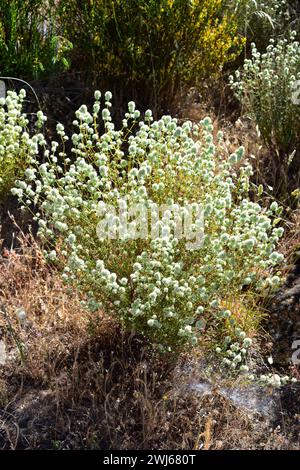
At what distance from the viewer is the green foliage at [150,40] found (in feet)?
13.4

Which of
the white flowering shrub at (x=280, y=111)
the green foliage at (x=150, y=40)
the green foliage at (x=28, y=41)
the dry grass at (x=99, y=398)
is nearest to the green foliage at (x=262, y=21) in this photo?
the green foliage at (x=150, y=40)

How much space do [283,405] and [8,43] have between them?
2681 millimetres

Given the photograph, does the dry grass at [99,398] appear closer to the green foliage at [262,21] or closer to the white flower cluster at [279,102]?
the white flower cluster at [279,102]

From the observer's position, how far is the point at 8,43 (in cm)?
414

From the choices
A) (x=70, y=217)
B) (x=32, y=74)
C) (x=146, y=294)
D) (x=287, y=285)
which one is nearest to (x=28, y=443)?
(x=146, y=294)

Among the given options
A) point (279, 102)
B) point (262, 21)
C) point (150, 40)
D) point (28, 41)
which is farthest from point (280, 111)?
point (28, 41)

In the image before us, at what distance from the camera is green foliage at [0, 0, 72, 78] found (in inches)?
160

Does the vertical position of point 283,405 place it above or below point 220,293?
below

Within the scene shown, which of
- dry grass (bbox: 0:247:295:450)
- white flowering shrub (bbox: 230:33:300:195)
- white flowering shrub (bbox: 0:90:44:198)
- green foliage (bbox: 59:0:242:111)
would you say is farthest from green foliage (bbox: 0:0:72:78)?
dry grass (bbox: 0:247:295:450)

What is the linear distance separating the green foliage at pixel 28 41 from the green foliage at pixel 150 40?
117 mm

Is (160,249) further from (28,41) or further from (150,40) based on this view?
(28,41)

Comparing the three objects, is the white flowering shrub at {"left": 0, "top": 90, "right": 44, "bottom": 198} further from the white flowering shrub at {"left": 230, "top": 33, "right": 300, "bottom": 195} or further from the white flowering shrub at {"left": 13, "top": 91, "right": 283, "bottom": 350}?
the white flowering shrub at {"left": 230, "top": 33, "right": 300, "bottom": 195}
